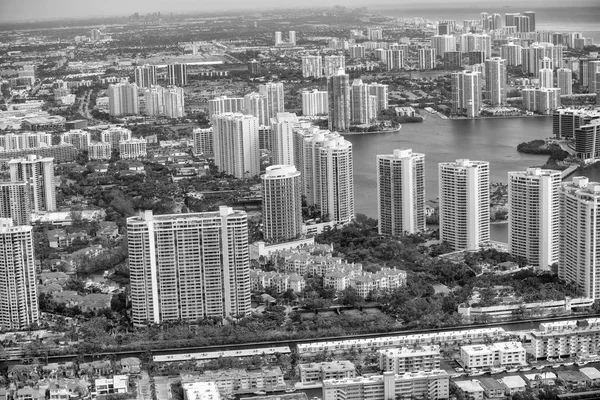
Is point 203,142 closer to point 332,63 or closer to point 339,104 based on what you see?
point 339,104

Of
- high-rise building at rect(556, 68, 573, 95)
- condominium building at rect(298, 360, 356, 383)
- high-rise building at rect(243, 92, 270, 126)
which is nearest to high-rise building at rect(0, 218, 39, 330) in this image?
condominium building at rect(298, 360, 356, 383)

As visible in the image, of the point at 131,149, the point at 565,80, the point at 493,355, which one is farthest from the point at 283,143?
the point at 565,80

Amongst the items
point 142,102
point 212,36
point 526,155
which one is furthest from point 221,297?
point 212,36

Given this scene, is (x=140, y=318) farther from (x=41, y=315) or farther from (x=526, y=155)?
(x=526, y=155)

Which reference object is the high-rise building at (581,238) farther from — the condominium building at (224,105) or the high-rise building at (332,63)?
the high-rise building at (332,63)

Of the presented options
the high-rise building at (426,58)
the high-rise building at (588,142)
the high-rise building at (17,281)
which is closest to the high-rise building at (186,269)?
the high-rise building at (17,281)
